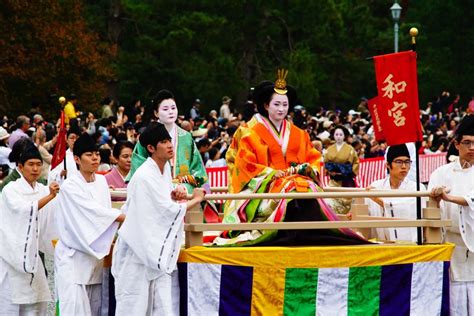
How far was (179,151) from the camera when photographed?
11.0m

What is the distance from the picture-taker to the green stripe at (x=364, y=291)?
9.45 m

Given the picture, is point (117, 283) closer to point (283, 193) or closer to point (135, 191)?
point (135, 191)

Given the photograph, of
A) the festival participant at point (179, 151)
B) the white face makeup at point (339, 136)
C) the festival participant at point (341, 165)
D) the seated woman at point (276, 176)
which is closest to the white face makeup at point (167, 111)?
the festival participant at point (179, 151)

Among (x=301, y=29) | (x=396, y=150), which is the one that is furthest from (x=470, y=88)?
(x=396, y=150)

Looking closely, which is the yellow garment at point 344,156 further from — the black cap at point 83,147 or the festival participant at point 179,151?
the black cap at point 83,147

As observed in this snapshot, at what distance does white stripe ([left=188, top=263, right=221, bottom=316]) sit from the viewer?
925cm

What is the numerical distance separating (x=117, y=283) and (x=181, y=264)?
0.56m

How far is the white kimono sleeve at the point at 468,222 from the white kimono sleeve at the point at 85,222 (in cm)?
284

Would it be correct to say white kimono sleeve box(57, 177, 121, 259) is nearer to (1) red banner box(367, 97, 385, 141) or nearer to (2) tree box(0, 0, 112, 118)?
(1) red banner box(367, 97, 385, 141)

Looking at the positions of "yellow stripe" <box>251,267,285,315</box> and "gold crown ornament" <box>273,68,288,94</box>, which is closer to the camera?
"yellow stripe" <box>251,267,285,315</box>

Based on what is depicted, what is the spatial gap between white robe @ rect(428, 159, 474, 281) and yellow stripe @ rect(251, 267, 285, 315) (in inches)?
61.2

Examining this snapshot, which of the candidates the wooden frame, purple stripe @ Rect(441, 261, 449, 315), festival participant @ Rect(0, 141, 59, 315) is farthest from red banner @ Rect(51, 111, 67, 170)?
purple stripe @ Rect(441, 261, 449, 315)

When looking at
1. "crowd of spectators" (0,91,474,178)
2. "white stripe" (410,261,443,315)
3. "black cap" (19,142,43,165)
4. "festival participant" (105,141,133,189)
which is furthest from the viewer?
"crowd of spectators" (0,91,474,178)

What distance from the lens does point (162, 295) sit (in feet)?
29.6
